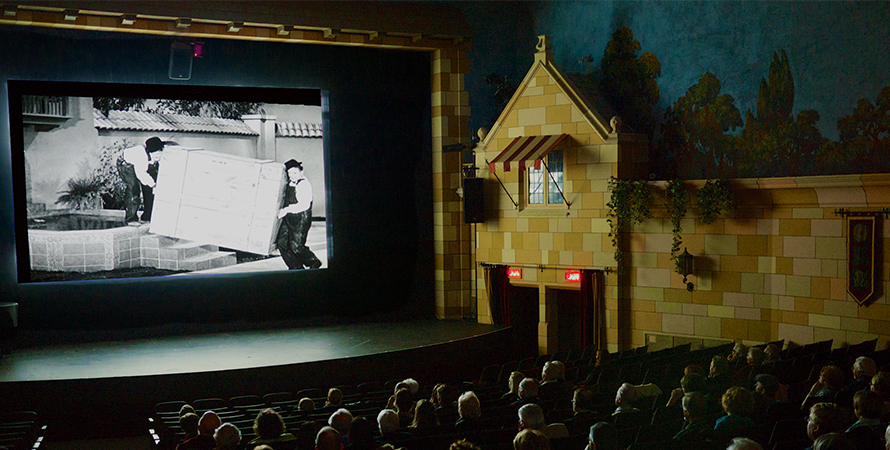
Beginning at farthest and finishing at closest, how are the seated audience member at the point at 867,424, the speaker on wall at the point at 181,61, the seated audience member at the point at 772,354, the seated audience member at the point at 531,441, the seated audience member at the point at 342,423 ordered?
the speaker on wall at the point at 181,61 → the seated audience member at the point at 772,354 → the seated audience member at the point at 342,423 → the seated audience member at the point at 867,424 → the seated audience member at the point at 531,441

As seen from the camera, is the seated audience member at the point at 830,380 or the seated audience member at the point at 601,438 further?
the seated audience member at the point at 830,380

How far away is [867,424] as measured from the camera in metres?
4.50

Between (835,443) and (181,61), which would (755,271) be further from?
(181,61)

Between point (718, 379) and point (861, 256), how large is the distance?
13.5 feet

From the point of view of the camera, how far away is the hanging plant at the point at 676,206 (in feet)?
36.0

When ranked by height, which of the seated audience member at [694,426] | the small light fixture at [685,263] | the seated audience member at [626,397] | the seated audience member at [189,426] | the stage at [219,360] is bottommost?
the stage at [219,360]

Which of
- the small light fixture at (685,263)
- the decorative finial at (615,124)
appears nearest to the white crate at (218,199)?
the decorative finial at (615,124)

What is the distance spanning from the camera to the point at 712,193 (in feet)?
35.1

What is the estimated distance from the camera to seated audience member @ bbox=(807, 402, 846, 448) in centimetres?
420

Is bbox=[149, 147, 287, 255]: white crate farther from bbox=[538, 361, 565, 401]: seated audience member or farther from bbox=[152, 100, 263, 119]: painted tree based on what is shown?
bbox=[538, 361, 565, 401]: seated audience member

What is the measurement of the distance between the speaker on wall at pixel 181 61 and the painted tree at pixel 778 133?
8681 mm

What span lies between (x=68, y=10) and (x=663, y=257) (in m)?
9.65

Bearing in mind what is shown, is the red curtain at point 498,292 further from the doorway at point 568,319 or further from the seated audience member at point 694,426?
the seated audience member at point 694,426

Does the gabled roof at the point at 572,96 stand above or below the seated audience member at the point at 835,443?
above
